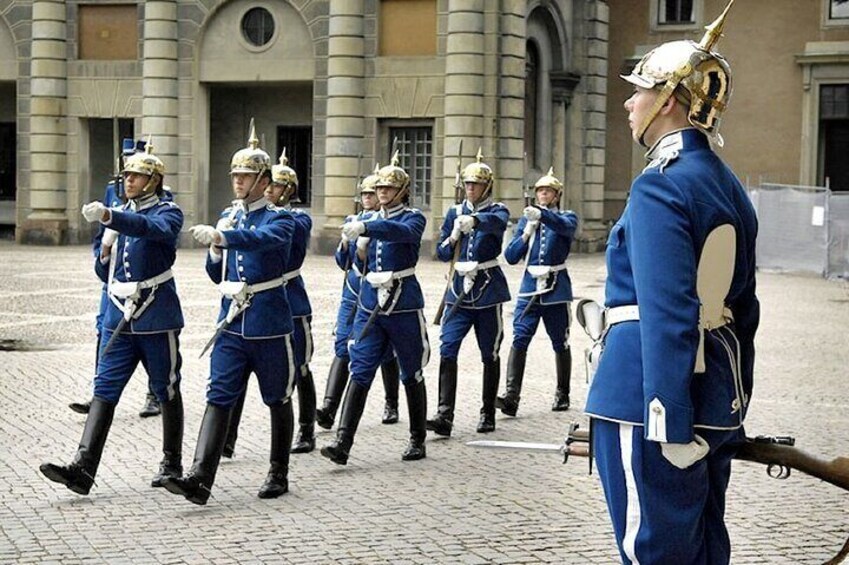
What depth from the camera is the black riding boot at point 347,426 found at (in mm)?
9133

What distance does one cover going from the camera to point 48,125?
3195cm

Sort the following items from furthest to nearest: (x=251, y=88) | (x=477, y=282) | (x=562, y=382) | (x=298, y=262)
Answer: (x=251, y=88) < (x=562, y=382) < (x=477, y=282) < (x=298, y=262)

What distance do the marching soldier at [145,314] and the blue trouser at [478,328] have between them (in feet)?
8.80

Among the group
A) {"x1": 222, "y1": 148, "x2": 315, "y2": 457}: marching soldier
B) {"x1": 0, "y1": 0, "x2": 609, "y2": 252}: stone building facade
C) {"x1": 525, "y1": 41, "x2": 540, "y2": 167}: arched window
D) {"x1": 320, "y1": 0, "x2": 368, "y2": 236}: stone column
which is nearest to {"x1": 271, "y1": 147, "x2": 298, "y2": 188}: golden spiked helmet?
{"x1": 222, "y1": 148, "x2": 315, "y2": 457}: marching soldier

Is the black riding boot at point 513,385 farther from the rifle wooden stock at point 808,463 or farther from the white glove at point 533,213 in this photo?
the rifle wooden stock at point 808,463

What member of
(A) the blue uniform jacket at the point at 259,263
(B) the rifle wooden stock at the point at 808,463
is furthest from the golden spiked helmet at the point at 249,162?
(B) the rifle wooden stock at the point at 808,463

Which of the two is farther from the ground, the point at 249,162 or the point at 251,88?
the point at 251,88

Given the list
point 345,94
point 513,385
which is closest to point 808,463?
point 513,385

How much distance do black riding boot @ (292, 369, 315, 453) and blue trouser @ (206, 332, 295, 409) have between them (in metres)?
1.50

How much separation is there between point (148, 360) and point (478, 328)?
3182mm

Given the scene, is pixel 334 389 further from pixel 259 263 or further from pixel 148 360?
pixel 259 263

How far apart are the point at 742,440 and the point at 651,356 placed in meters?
0.54

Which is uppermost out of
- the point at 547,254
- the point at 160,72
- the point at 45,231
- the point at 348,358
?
the point at 160,72

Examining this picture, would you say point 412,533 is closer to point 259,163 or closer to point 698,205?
point 259,163
